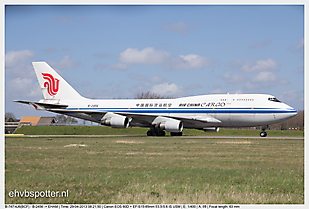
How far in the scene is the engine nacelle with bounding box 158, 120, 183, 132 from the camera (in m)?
39.6

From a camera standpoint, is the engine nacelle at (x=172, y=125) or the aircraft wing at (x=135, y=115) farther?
the aircraft wing at (x=135, y=115)

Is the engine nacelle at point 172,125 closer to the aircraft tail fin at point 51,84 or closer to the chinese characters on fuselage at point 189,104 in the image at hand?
the chinese characters on fuselage at point 189,104

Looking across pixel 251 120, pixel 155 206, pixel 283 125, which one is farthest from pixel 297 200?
pixel 283 125

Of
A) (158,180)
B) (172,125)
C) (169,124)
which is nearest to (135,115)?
(169,124)

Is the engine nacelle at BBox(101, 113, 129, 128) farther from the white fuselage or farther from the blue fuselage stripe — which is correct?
the blue fuselage stripe

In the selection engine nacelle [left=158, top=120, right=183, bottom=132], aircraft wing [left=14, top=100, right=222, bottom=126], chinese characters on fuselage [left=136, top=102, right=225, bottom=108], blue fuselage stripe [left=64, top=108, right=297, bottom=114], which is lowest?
engine nacelle [left=158, top=120, right=183, bottom=132]

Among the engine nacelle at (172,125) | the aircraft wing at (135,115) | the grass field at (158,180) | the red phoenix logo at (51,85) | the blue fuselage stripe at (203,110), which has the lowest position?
the grass field at (158,180)

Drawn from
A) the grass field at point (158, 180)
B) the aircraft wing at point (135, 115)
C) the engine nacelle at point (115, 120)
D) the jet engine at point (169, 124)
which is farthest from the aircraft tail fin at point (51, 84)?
the grass field at point (158, 180)

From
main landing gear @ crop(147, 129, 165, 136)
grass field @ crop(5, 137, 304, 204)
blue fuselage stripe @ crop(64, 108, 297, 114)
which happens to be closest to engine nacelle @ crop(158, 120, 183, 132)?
blue fuselage stripe @ crop(64, 108, 297, 114)

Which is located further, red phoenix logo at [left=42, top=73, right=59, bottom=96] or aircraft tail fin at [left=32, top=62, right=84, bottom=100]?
red phoenix logo at [left=42, top=73, right=59, bottom=96]

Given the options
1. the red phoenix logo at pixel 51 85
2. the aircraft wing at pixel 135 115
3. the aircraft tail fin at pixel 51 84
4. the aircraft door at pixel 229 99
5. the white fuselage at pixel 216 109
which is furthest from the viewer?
the red phoenix logo at pixel 51 85

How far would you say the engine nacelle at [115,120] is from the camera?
40.9m

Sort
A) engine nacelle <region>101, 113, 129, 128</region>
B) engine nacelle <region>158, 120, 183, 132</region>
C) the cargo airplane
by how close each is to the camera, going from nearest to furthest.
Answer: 1. the cargo airplane
2. engine nacelle <region>158, 120, 183, 132</region>
3. engine nacelle <region>101, 113, 129, 128</region>

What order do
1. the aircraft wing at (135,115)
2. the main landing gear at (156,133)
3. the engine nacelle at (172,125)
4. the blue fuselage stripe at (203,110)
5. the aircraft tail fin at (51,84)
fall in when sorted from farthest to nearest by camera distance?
the aircraft tail fin at (51,84), the main landing gear at (156,133), the aircraft wing at (135,115), the engine nacelle at (172,125), the blue fuselage stripe at (203,110)
